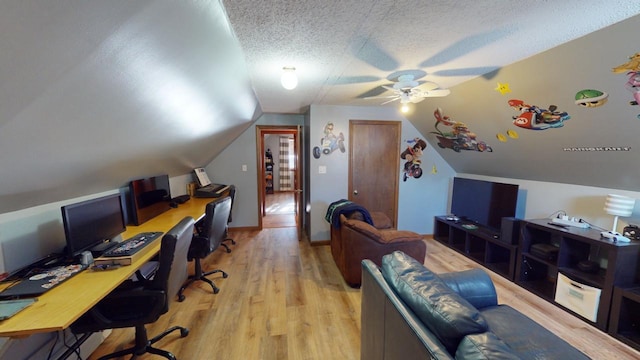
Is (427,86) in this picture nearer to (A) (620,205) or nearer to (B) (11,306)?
(A) (620,205)

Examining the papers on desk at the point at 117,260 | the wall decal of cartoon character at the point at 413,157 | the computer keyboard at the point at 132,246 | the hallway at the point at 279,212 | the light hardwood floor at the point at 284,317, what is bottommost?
the light hardwood floor at the point at 284,317

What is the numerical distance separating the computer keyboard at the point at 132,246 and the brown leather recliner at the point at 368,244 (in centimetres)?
181

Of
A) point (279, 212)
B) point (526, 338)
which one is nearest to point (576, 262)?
point (526, 338)

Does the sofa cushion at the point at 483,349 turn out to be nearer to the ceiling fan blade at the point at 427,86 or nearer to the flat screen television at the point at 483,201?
the ceiling fan blade at the point at 427,86

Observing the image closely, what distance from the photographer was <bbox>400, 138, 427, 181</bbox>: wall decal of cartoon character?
4047mm

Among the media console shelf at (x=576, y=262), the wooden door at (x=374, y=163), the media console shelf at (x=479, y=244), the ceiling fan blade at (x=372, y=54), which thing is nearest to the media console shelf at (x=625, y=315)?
the media console shelf at (x=576, y=262)

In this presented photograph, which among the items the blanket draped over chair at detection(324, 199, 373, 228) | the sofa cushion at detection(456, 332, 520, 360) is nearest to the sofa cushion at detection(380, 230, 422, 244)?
the blanket draped over chair at detection(324, 199, 373, 228)

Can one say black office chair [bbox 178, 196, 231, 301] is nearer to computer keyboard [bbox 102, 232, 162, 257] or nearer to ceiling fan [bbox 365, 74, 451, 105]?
computer keyboard [bbox 102, 232, 162, 257]

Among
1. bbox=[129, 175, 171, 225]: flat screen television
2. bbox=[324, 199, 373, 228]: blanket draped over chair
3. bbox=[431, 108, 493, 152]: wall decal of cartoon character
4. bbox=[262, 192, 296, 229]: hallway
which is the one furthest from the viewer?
bbox=[262, 192, 296, 229]: hallway

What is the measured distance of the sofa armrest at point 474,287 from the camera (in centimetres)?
171

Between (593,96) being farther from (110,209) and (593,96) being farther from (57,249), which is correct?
(57,249)

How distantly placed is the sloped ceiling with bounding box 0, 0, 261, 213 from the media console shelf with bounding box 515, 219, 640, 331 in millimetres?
3415

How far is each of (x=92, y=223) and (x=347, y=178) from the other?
9.97 ft

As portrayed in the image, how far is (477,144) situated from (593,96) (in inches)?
56.8
